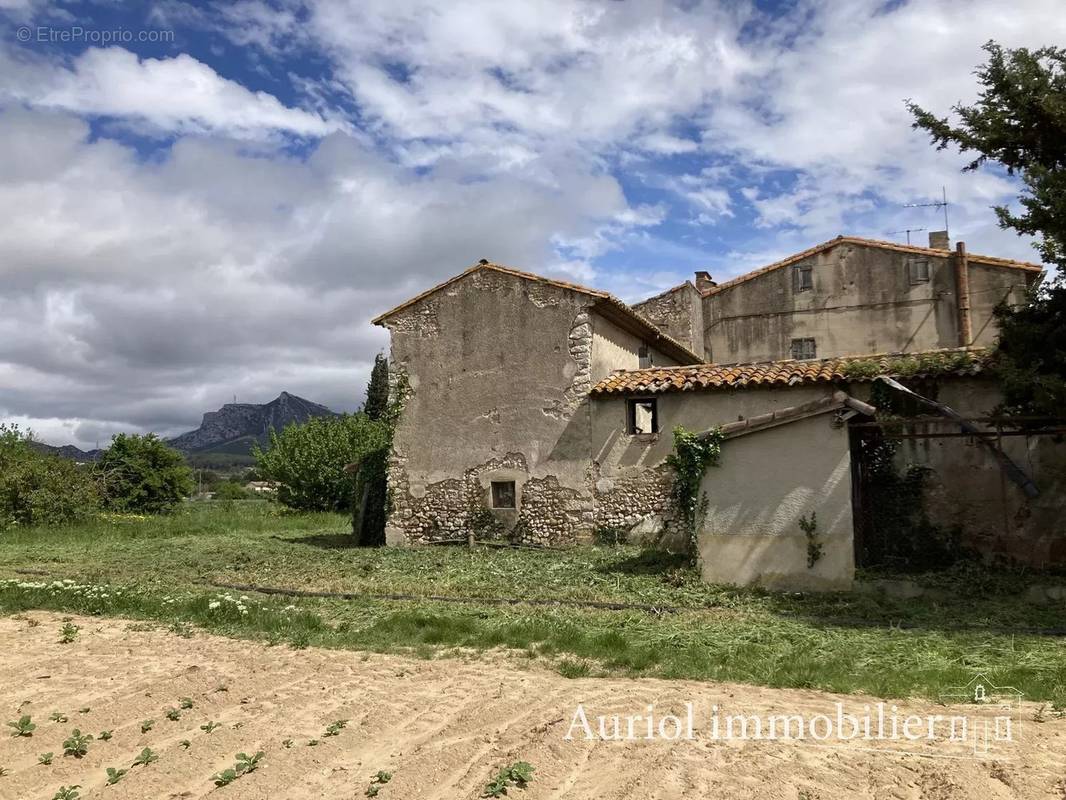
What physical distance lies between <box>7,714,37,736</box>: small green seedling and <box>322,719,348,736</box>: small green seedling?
7.83 feet

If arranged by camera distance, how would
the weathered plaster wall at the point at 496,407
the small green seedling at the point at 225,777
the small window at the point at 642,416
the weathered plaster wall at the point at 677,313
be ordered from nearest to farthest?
the small green seedling at the point at 225,777 → the small window at the point at 642,416 → the weathered plaster wall at the point at 496,407 → the weathered plaster wall at the point at 677,313

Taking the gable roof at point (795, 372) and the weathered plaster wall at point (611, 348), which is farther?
the weathered plaster wall at point (611, 348)

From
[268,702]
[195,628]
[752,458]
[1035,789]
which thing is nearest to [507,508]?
[752,458]

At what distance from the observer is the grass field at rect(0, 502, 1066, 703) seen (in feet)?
25.1

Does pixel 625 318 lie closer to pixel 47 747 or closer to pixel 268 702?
pixel 268 702

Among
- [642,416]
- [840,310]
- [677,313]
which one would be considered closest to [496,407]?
[642,416]

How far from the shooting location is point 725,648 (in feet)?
27.5

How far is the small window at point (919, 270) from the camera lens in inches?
1021

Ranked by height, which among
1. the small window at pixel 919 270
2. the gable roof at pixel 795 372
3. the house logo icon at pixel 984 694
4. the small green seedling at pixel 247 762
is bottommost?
the small green seedling at pixel 247 762

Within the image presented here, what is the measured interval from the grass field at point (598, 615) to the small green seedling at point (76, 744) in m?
3.00

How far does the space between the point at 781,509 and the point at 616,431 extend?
5.85 metres

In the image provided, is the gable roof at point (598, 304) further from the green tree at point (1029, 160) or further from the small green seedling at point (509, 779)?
the small green seedling at point (509, 779)

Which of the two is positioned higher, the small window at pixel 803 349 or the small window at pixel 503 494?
the small window at pixel 803 349

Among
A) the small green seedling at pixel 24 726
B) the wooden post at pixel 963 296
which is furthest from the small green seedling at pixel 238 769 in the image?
the wooden post at pixel 963 296
